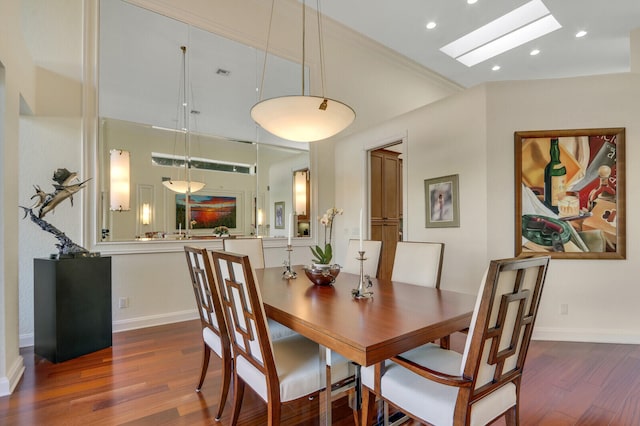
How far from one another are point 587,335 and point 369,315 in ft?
9.64

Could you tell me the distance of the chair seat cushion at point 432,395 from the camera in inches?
46.7

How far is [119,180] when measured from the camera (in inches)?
132

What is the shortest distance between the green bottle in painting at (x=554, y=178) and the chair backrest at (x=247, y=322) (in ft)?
10.4

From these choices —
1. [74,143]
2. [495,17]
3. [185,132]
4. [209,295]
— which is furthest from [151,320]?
[495,17]

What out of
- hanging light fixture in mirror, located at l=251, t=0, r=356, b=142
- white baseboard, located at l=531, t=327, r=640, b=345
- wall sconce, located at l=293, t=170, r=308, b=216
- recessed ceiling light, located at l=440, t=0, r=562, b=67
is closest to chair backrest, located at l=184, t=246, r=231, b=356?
hanging light fixture in mirror, located at l=251, t=0, r=356, b=142

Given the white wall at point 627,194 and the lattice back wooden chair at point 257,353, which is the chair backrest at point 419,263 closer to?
the lattice back wooden chair at point 257,353

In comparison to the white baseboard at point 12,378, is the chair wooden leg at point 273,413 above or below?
above

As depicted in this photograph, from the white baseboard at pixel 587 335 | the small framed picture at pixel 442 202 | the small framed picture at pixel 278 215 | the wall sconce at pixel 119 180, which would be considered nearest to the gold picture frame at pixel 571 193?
the small framed picture at pixel 442 202

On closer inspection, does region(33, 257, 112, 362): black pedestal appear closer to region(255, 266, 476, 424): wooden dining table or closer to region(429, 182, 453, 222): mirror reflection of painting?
region(255, 266, 476, 424): wooden dining table

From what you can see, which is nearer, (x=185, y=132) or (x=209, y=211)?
(x=185, y=132)

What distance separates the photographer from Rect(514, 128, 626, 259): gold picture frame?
3018 millimetres

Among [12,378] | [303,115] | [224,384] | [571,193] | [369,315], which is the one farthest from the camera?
[571,193]

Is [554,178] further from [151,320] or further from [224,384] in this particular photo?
[151,320]

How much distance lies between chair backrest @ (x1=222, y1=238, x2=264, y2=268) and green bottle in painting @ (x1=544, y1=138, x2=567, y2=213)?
2.95 meters
